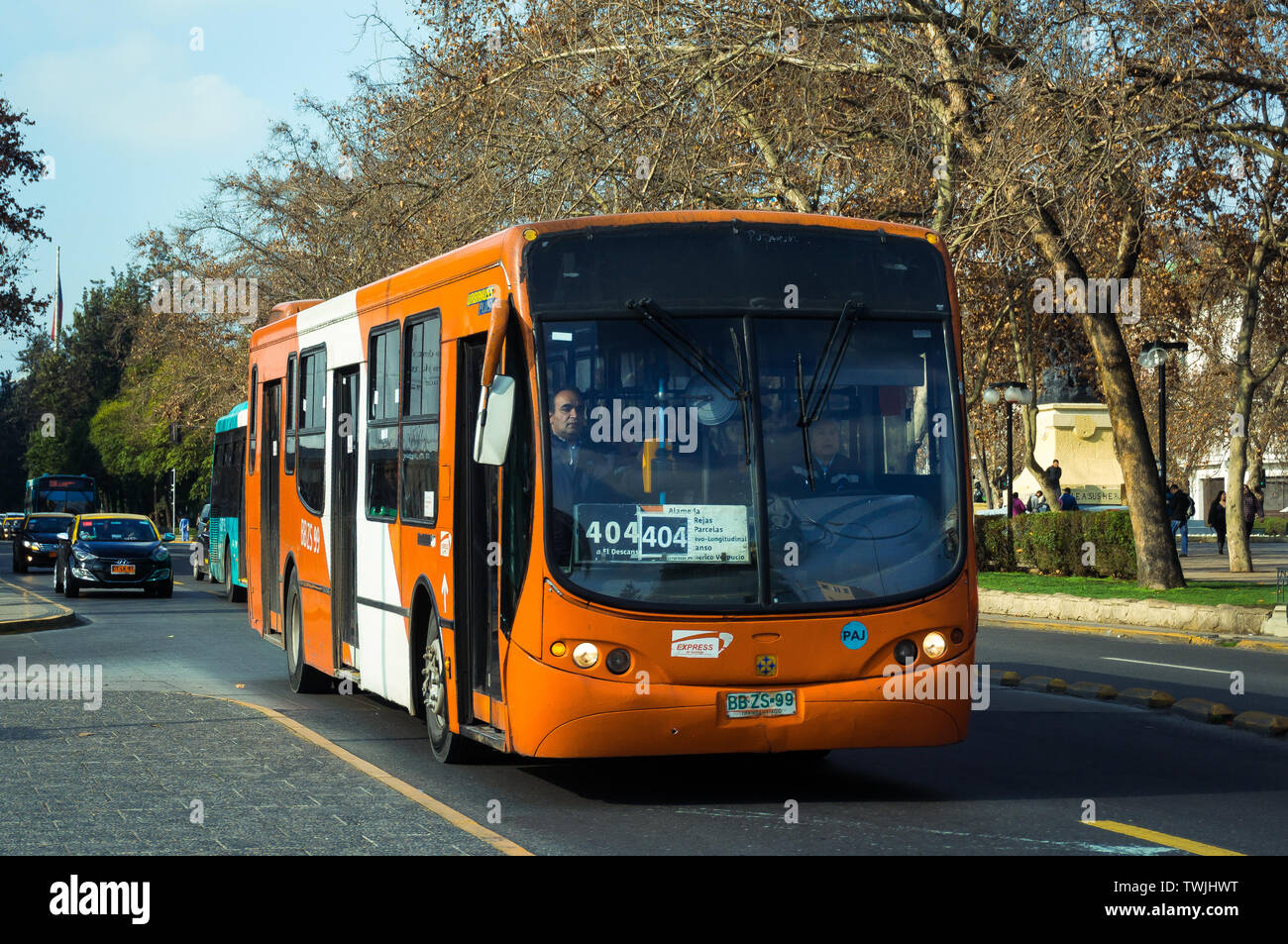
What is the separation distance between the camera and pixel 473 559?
394 inches

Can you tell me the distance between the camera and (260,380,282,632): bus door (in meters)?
15.9

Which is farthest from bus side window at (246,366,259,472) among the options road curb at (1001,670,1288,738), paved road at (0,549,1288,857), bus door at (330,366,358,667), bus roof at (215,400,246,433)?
bus roof at (215,400,246,433)

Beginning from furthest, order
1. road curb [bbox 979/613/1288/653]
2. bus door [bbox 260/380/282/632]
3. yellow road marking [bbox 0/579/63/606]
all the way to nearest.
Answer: yellow road marking [bbox 0/579/63/606]
road curb [bbox 979/613/1288/653]
bus door [bbox 260/380/282/632]

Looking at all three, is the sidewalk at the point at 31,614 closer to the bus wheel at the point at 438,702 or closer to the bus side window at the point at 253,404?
the bus side window at the point at 253,404

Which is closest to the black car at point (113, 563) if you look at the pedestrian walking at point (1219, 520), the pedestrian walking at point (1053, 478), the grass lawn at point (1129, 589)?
the grass lawn at point (1129, 589)

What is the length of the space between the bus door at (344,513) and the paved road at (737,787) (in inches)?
29.4

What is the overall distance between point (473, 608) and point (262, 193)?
39.9 m

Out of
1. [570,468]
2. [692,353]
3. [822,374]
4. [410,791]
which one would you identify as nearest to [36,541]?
[410,791]

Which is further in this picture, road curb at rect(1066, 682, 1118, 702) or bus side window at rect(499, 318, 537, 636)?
road curb at rect(1066, 682, 1118, 702)

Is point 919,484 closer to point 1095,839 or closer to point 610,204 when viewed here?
point 1095,839

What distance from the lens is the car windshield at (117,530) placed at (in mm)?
31484

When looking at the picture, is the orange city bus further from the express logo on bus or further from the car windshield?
the car windshield

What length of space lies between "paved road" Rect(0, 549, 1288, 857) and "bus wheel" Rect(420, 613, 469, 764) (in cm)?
13

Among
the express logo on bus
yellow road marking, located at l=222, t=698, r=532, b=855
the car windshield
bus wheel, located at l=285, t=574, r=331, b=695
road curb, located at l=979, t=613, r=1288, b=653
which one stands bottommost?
road curb, located at l=979, t=613, r=1288, b=653
